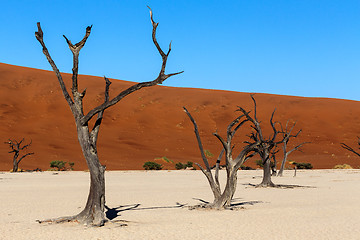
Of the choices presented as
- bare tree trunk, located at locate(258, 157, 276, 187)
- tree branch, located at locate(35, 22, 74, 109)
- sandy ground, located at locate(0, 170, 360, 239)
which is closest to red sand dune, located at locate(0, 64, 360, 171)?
bare tree trunk, located at locate(258, 157, 276, 187)

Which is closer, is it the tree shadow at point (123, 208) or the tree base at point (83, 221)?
the tree base at point (83, 221)

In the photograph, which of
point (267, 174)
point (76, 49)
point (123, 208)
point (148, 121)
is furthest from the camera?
point (148, 121)

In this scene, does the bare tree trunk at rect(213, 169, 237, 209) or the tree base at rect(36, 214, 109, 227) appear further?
the bare tree trunk at rect(213, 169, 237, 209)

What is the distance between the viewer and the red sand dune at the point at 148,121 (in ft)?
171

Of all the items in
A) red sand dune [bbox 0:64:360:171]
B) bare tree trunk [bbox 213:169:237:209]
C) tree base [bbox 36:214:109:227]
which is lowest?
tree base [bbox 36:214:109:227]

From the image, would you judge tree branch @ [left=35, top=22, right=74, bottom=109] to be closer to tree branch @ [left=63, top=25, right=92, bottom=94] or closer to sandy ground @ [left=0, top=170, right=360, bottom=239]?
tree branch @ [left=63, top=25, right=92, bottom=94]

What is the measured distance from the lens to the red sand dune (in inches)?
2047

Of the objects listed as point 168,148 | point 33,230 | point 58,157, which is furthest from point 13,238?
point 168,148

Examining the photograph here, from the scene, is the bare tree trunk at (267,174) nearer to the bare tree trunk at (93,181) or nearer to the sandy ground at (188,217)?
the sandy ground at (188,217)

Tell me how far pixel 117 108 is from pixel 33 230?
6736cm

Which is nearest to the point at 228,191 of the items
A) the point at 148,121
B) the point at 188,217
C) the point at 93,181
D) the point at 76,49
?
the point at 188,217

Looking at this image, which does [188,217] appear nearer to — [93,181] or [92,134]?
[93,181]

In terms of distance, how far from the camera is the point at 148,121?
238ft

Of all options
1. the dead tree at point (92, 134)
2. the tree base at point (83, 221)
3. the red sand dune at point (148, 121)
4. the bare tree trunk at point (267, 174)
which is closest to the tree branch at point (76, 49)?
the dead tree at point (92, 134)
